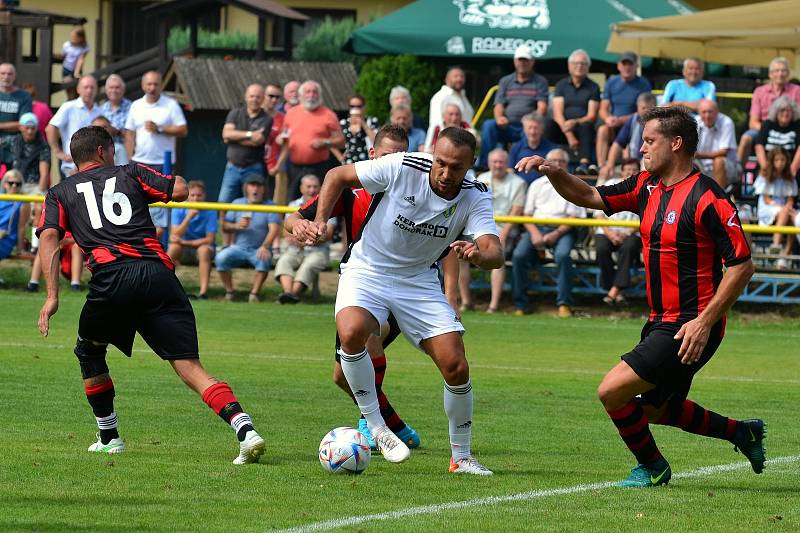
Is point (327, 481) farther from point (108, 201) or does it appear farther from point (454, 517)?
point (108, 201)

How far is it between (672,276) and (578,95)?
40.1ft

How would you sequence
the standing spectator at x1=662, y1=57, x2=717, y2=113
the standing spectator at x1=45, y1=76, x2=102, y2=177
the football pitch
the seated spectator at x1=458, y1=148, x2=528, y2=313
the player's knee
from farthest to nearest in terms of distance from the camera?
1. the standing spectator at x1=45, y1=76, x2=102, y2=177
2. the standing spectator at x1=662, y1=57, x2=717, y2=113
3. the seated spectator at x1=458, y1=148, x2=528, y2=313
4. the player's knee
5. the football pitch

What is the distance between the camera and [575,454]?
27.9 ft

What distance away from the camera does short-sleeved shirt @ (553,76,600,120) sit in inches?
754

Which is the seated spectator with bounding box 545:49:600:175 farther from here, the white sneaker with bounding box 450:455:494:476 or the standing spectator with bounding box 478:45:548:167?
the white sneaker with bounding box 450:455:494:476

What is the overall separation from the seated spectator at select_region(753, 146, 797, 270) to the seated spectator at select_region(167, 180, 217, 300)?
6.87 meters

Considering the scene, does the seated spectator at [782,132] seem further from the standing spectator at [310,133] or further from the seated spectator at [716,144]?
the standing spectator at [310,133]

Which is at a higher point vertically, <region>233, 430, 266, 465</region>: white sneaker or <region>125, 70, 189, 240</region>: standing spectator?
<region>125, 70, 189, 240</region>: standing spectator

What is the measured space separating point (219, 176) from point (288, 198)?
30.9 feet

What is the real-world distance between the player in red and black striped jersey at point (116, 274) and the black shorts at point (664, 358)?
7.13 ft

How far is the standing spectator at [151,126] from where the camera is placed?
18.3m

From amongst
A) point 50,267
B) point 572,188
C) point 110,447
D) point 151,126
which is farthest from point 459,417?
point 151,126

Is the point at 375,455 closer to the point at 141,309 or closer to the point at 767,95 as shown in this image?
A: the point at 141,309

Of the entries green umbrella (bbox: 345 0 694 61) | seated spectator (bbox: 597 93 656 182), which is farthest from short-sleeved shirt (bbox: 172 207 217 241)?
green umbrella (bbox: 345 0 694 61)
